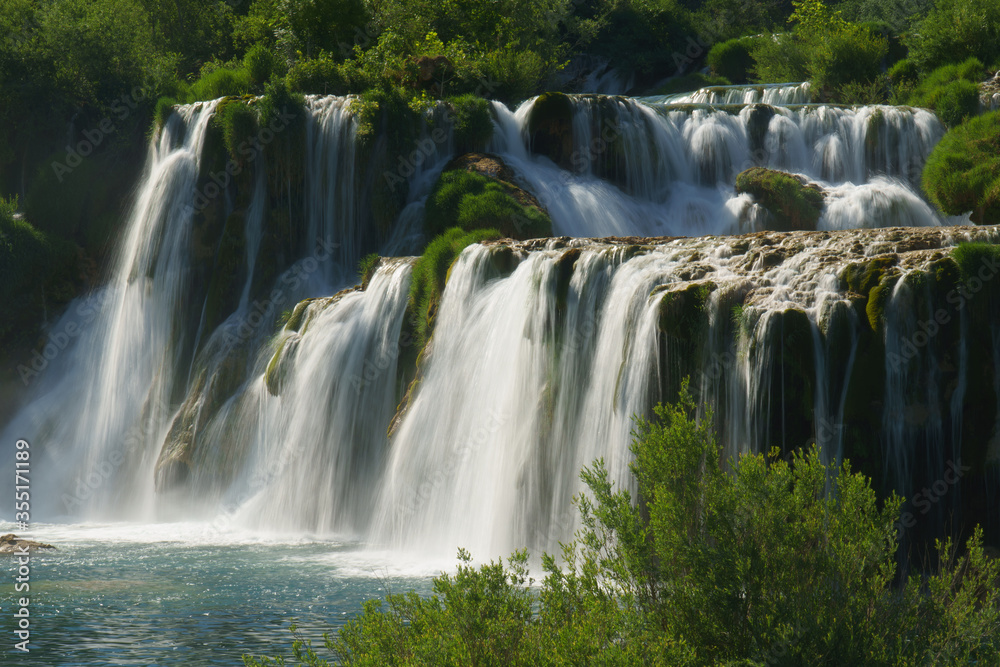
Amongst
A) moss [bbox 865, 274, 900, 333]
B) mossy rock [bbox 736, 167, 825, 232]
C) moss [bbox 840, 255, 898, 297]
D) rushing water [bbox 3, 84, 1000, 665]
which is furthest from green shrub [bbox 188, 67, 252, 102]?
moss [bbox 865, 274, 900, 333]

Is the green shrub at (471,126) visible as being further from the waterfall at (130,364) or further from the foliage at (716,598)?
the foliage at (716,598)

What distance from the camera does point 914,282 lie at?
1059 cm

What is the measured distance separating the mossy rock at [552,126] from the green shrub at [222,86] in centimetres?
828

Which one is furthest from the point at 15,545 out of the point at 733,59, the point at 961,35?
the point at 733,59

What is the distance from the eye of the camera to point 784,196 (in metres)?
20.5

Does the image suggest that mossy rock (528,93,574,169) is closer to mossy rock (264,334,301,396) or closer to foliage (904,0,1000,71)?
mossy rock (264,334,301,396)

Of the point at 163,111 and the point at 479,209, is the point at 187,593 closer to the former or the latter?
the point at 479,209

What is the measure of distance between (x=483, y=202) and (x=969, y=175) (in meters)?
9.18

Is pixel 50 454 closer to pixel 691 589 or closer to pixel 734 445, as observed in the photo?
pixel 734 445

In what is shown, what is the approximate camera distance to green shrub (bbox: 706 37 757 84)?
→ 3900 cm

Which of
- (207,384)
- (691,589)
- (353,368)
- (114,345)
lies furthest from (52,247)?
(691,589)

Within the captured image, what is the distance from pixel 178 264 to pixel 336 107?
17.2 ft

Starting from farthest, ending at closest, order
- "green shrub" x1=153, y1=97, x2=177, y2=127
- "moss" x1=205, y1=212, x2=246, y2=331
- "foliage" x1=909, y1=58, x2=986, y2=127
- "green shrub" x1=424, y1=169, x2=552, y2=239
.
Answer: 1. "green shrub" x1=153, y1=97, x2=177, y2=127
2. "foliage" x1=909, y1=58, x2=986, y2=127
3. "moss" x1=205, y1=212, x2=246, y2=331
4. "green shrub" x1=424, y1=169, x2=552, y2=239

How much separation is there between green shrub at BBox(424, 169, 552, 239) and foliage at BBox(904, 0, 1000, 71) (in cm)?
1348
